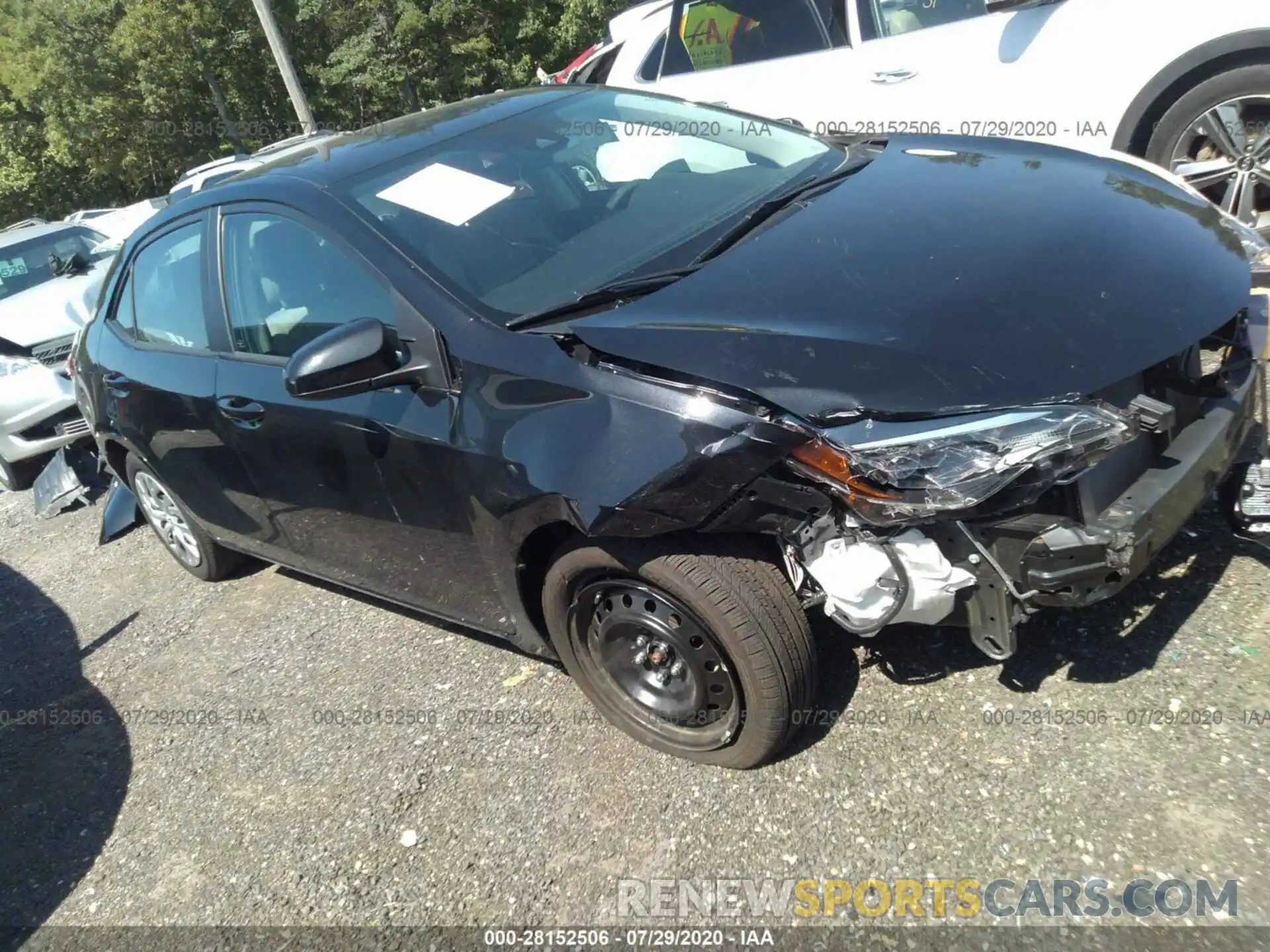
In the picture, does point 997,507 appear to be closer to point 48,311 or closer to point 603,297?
point 603,297

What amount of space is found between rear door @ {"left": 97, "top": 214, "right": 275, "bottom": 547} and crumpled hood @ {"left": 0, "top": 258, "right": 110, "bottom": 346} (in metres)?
2.70

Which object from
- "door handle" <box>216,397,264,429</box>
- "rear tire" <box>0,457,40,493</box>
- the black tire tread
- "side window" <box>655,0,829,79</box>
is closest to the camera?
"door handle" <box>216,397,264,429</box>

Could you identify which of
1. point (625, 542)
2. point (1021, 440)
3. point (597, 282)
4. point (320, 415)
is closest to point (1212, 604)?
point (1021, 440)

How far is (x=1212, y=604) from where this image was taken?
2.79 metres

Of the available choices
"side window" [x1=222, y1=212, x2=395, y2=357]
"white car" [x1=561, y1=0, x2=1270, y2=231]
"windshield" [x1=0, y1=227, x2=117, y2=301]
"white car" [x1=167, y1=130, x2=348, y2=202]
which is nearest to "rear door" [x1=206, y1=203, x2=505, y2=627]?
"side window" [x1=222, y1=212, x2=395, y2=357]

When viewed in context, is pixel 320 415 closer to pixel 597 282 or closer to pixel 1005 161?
pixel 597 282

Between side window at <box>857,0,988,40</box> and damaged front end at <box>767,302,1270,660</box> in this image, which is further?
side window at <box>857,0,988,40</box>

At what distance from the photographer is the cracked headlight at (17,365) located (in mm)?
6562

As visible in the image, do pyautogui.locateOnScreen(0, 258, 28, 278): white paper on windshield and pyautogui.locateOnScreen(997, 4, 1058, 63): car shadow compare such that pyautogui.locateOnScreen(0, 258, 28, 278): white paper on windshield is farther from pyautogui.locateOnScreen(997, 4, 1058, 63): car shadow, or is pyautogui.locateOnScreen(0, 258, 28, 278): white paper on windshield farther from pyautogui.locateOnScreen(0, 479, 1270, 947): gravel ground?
pyautogui.locateOnScreen(997, 4, 1058, 63): car shadow

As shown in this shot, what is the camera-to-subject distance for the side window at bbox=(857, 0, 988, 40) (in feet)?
16.7

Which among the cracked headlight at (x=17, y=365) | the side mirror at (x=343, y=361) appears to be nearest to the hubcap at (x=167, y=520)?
the side mirror at (x=343, y=361)

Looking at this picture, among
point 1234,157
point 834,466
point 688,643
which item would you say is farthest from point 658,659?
point 1234,157

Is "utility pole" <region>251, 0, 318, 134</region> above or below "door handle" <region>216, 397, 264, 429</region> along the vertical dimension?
above

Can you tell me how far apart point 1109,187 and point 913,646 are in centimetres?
154
